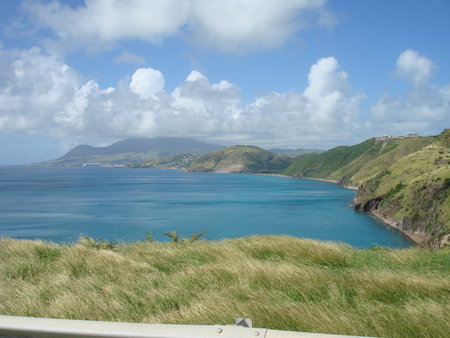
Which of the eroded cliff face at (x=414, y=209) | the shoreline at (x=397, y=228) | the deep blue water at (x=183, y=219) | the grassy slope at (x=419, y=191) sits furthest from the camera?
the grassy slope at (x=419, y=191)

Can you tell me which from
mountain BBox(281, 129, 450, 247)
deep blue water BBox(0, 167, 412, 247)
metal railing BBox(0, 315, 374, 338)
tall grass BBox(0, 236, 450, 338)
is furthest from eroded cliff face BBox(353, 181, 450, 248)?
metal railing BBox(0, 315, 374, 338)

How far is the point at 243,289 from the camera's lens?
524 cm

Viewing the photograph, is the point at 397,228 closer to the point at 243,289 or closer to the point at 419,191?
the point at 419,191

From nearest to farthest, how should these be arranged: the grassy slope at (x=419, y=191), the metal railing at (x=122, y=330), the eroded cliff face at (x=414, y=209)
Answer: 1. the metal railing at (x=122, y=330)
2. the eroded cliff face at (x=414, y=209)
3. the grassy slope at (x=419, y=191)

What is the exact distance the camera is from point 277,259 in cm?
725

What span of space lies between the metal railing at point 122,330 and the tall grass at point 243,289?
4.96ft

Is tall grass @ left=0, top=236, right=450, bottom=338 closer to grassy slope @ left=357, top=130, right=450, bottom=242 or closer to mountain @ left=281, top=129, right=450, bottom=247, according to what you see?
mountain @ left=281, top=129, right=450, bottom=247

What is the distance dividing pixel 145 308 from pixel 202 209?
79.0m

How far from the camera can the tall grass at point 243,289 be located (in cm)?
405

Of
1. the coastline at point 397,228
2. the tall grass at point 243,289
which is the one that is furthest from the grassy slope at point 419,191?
the tall grass at point 243,289

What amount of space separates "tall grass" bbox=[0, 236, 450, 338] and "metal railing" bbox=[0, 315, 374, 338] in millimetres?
1513

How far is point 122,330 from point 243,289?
2883 millimetres

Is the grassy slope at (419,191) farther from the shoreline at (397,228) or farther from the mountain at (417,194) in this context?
the shoreline at (397,228)

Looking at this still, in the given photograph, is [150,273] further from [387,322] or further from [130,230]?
[130,230]
